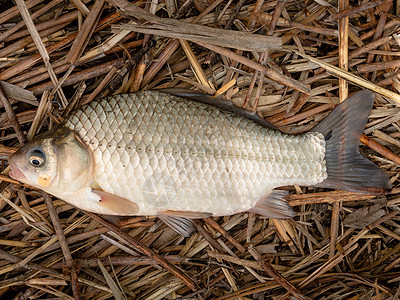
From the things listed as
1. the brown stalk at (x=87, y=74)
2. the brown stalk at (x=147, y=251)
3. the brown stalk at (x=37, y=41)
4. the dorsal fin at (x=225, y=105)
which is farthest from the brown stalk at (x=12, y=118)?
the dorsal fin at (x=225, y=105)

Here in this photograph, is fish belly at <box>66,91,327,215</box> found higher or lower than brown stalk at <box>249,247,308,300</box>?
higher

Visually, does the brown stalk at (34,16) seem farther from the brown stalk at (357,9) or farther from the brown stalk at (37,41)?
the brown stalk at (357,9)

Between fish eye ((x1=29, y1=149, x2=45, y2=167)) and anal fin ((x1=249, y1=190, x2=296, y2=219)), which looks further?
anal fin ((x1=249, y1=190, x2=296, y2=219))

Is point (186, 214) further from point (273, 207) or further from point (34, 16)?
point (34, 16)

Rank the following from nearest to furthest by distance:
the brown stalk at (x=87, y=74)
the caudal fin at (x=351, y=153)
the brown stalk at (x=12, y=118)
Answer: the caudal fin at (x=351, y=153), the brown stalk at (x=12, y=118), the brown stalk at (x=87, y=74)

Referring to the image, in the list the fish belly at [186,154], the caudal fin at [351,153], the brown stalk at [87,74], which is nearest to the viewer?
the fish belly at [186,154]

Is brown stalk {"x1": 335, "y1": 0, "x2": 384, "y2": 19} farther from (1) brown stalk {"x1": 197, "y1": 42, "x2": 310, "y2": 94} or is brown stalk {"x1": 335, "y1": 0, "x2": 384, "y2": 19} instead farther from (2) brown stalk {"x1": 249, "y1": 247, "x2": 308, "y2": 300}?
(2) brown stalk {"x1": 249, "y1": 247, "x2": 308, "y2": 300}

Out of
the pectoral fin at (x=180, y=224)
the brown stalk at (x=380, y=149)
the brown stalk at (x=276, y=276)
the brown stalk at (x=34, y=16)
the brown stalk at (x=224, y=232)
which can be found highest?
the brown stalk at (x=34, y=16)

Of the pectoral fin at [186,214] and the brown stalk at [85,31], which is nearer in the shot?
the pectoral fin at [186,214]

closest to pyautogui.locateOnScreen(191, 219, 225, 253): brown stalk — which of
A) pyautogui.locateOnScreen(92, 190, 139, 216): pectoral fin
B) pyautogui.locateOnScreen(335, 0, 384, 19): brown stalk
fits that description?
pyautogui.locateOnScreen(92, 190, 139, 216): pectoral fin
